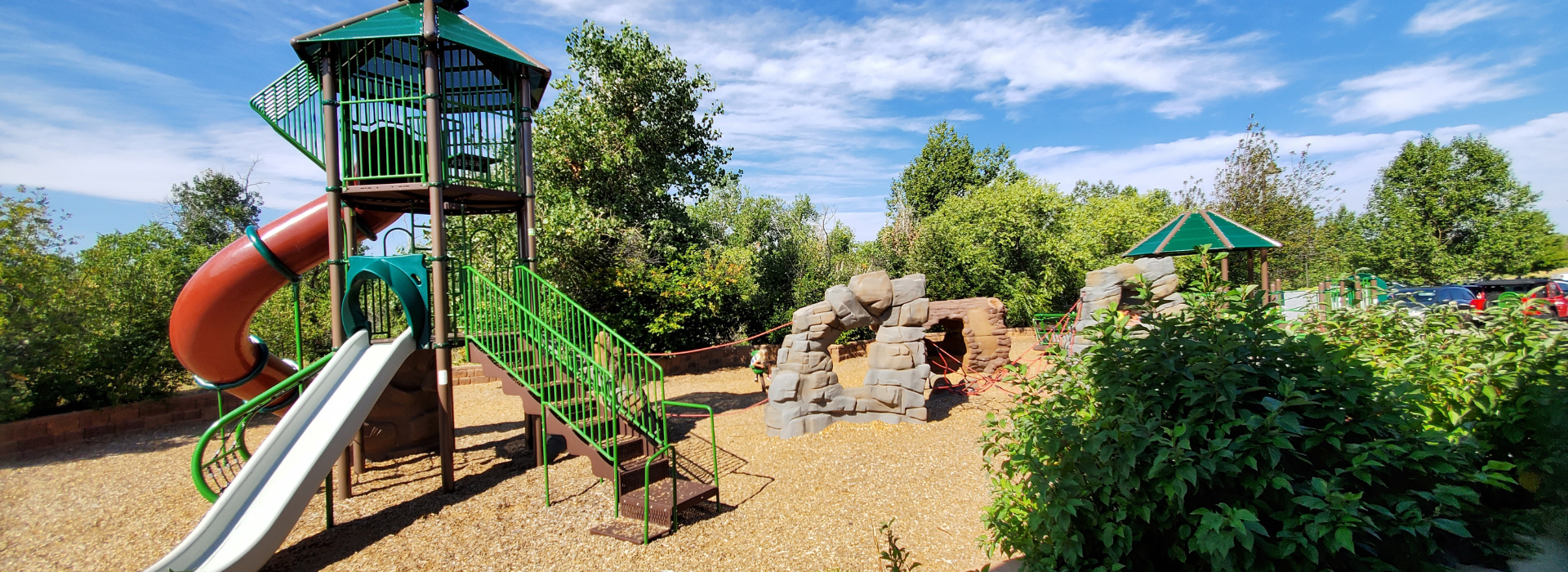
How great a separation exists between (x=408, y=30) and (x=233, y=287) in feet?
11.3

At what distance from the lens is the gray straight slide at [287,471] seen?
162 inches

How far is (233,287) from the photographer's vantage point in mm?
6652

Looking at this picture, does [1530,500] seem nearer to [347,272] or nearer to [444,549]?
[444,549]

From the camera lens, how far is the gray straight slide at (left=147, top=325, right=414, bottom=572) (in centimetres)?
412

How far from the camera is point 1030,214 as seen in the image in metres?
19.8

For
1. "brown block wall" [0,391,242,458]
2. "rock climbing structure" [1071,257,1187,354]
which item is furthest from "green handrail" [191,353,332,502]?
"rock climbing structure" [1071,257,1187,354]

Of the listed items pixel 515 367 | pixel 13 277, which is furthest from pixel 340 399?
pixel 13 277

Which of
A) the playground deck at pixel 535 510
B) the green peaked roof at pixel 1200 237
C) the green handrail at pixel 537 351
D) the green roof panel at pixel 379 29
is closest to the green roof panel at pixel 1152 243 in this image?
the green peaked roof at pixel 1200 237

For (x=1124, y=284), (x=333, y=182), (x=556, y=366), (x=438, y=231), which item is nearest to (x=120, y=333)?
Answer: (x=333, y=182)

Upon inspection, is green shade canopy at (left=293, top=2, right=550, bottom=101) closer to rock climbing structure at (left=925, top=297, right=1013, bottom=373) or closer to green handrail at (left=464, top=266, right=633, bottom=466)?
green handrail at (left=464, top=266, right=633, bottom=466)

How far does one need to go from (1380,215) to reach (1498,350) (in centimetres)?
2849

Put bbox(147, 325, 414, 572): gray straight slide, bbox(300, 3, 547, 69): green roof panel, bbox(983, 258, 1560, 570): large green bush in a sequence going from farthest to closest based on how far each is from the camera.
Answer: bbox(300, 3, 547, 69): green roof panel
bbox(147, 325, 414, 572): gray straight slide
bbox(983, 258, 1560, 570): large green bush

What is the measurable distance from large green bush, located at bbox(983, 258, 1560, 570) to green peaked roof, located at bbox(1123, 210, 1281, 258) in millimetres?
10436

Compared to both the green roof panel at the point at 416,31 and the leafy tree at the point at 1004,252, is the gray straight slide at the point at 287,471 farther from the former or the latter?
the leafy tree at the point at 1004,252
